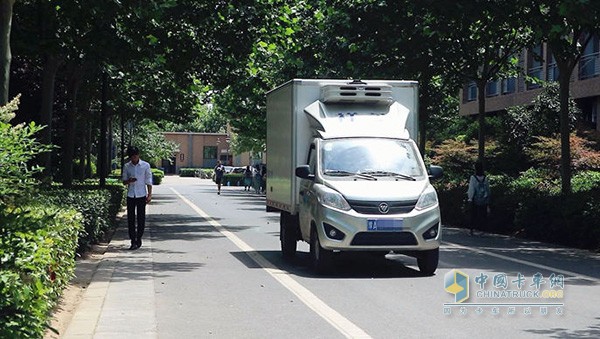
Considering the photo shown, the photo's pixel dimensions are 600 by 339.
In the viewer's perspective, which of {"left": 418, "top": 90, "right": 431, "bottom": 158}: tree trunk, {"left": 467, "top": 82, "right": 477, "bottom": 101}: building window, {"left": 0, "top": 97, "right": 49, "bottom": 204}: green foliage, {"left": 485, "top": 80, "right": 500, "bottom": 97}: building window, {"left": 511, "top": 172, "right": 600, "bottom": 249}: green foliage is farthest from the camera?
{"left": 467, "top": 82, "right": 477, "bottom": 101}: building window

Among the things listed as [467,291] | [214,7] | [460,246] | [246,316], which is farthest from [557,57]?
[246,316]

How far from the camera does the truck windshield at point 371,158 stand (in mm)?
13828

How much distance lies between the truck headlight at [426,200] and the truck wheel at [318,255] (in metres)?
1.42

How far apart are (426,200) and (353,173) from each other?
1178 mm

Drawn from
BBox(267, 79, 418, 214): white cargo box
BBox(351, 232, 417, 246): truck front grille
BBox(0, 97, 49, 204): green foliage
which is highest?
BBox(267, 79, 418, 214): white cargo box

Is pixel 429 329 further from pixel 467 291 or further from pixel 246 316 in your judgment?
pixel 467 291

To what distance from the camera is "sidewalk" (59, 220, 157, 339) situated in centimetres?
851

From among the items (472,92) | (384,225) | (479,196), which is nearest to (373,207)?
(384,225)

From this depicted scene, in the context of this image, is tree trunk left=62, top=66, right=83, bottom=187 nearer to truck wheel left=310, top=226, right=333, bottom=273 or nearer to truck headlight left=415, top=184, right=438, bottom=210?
truck wheel left=310, top=226, right=333, bottom=273

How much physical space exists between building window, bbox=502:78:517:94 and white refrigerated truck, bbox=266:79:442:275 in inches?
1304

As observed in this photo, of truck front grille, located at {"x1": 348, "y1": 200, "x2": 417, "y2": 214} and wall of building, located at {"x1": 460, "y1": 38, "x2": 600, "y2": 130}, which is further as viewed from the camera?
wall of building, located at {"x1": 460, "y1": 38, "x2": 600, "y2": 130}

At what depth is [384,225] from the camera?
12930mm

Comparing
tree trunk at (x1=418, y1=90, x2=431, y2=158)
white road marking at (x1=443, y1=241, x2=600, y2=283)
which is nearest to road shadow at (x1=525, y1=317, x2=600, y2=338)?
white road marking at (x1=443, y1=241, x2=600, y2=283)

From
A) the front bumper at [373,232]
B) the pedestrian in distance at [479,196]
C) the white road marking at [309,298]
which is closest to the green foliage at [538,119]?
the pedestrian in distance at [479,196]
